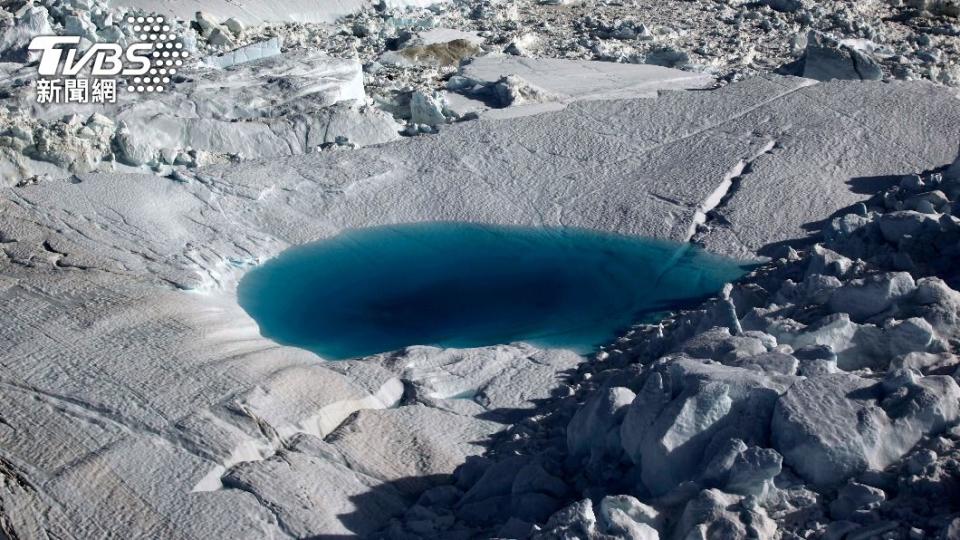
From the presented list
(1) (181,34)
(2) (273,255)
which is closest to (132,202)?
(2) (273,255)

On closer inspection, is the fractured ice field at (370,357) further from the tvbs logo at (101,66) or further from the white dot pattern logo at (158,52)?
the white dot pattern logo at (158,52)

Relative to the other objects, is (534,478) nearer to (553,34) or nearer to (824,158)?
(824,158)

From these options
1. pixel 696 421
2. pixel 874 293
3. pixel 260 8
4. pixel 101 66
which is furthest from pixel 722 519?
pixel 260 8

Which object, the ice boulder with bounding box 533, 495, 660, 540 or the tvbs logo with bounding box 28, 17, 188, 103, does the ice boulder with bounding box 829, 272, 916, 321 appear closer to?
the ice boulder with bounding box 533, 495, 660, 540

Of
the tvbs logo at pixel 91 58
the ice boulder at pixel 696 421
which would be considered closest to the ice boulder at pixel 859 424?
the ice boulder at pixel 696 421

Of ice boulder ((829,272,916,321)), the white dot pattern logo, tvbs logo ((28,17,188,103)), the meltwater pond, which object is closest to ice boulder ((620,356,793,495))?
ice boulder ((829,272,916,321))
